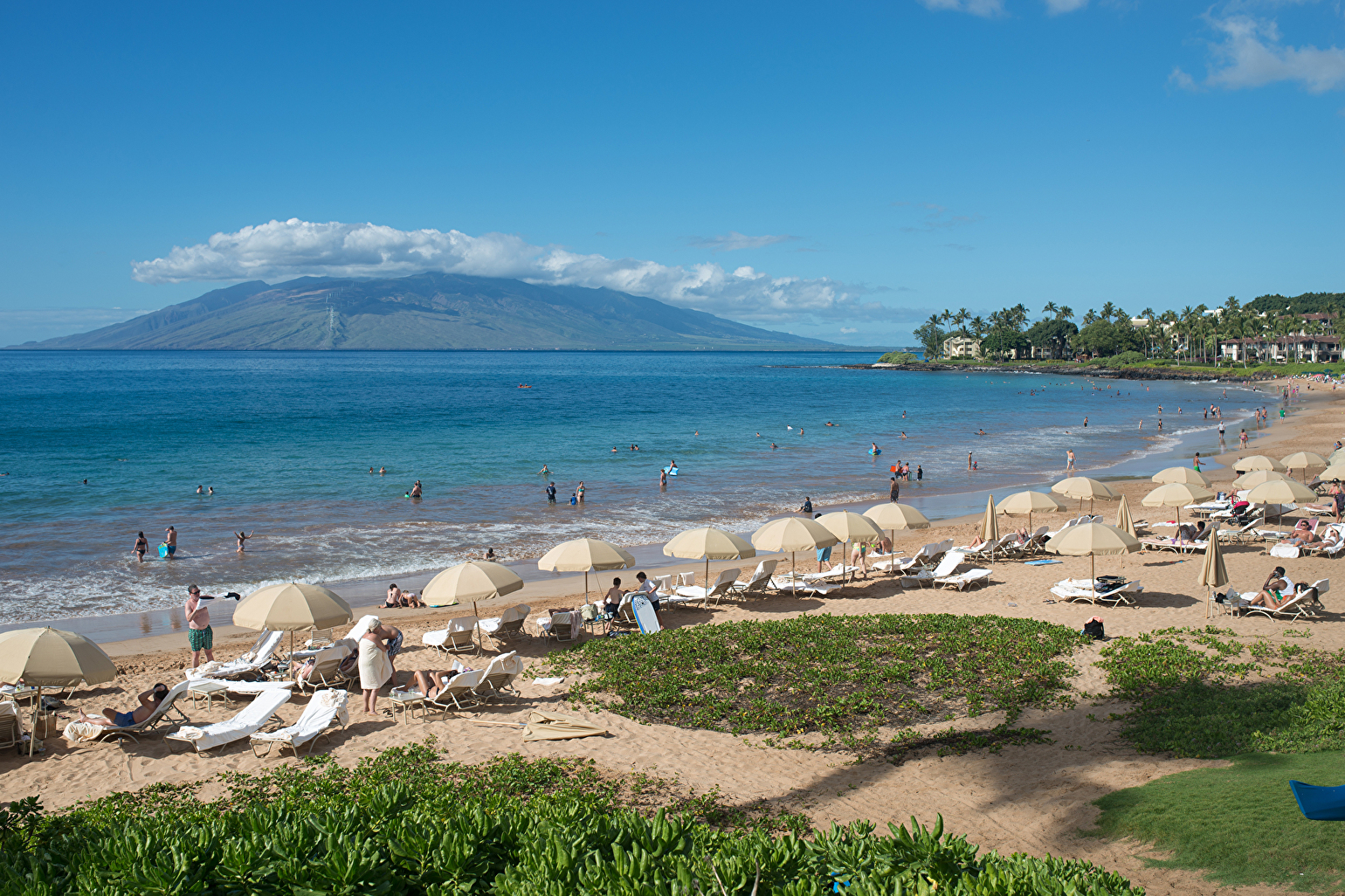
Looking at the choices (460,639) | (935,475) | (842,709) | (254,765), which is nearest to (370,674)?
(254,765)

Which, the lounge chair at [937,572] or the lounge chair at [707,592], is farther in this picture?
the lounge chair at [937,572]

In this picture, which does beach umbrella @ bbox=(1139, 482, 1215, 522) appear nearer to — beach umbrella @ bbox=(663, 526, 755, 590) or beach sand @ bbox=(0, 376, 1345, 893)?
beach sand @ bbox=(0, 376, 1345, 893)

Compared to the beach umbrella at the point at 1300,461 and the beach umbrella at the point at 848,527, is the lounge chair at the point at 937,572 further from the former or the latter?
the beach umbrella at the point at 1300,461

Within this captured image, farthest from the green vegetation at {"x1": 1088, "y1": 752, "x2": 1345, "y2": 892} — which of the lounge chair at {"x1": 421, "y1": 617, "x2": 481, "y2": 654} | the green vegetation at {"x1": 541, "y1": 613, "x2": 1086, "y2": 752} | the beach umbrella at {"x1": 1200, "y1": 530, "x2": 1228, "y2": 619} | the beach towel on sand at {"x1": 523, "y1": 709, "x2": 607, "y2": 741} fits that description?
the lounge chair at {"x1": 421, "y1": 617, "x2": 481, "y2": 654}

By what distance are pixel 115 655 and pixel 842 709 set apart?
Answer: 13640mm

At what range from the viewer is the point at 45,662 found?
33.7 ft

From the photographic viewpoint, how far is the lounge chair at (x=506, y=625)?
48.1 ft

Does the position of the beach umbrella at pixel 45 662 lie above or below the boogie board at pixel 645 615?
above

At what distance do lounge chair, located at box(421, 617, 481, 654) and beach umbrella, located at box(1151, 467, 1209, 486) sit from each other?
2054 centimetres

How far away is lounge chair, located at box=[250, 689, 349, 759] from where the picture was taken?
9.73 m

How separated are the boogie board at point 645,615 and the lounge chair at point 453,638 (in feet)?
9.34

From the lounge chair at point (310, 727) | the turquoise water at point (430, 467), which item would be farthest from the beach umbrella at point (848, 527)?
the turquoise water at point (430, 467)

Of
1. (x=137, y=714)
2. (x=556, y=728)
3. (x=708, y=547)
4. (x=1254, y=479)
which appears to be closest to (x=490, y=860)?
(x=556, y=728)

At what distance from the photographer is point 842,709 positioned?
10422mm
